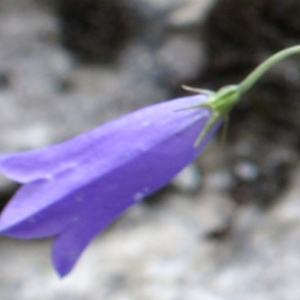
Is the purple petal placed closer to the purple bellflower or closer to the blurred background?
the purple bellflower

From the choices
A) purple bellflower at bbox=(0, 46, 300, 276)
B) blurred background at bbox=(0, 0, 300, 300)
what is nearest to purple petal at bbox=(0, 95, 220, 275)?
purple bellflower at bbox=(0, 46, 300, 276)

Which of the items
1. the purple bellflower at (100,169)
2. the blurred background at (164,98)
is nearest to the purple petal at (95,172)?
the purple bellflower at (100,169)

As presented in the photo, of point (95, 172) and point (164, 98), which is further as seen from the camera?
point (164, 98)

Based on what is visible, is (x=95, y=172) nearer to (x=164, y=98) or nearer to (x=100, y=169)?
(x=100, y=169)

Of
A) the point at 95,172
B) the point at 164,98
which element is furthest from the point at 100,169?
the point at 164,98

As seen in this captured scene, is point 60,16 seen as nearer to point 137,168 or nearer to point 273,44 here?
point 273,44

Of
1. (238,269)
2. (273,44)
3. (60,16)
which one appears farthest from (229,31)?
(238,269)
